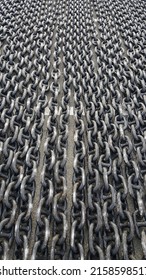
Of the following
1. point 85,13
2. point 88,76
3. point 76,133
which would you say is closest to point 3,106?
point 76,133

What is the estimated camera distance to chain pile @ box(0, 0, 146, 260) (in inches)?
90.3

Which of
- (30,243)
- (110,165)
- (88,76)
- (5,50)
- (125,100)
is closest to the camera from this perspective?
(30,243)

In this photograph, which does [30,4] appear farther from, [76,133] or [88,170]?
[88,170]

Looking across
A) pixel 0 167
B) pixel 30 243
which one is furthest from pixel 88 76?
pixel 30 243

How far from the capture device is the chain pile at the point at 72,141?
90.3 inches

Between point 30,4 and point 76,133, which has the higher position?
point 30,4

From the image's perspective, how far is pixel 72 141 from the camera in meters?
3.27

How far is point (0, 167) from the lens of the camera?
2.67 meters

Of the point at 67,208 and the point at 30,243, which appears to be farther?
the point at 67,208

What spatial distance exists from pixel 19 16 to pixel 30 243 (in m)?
4.72

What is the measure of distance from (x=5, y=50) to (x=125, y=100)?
2092 mm
